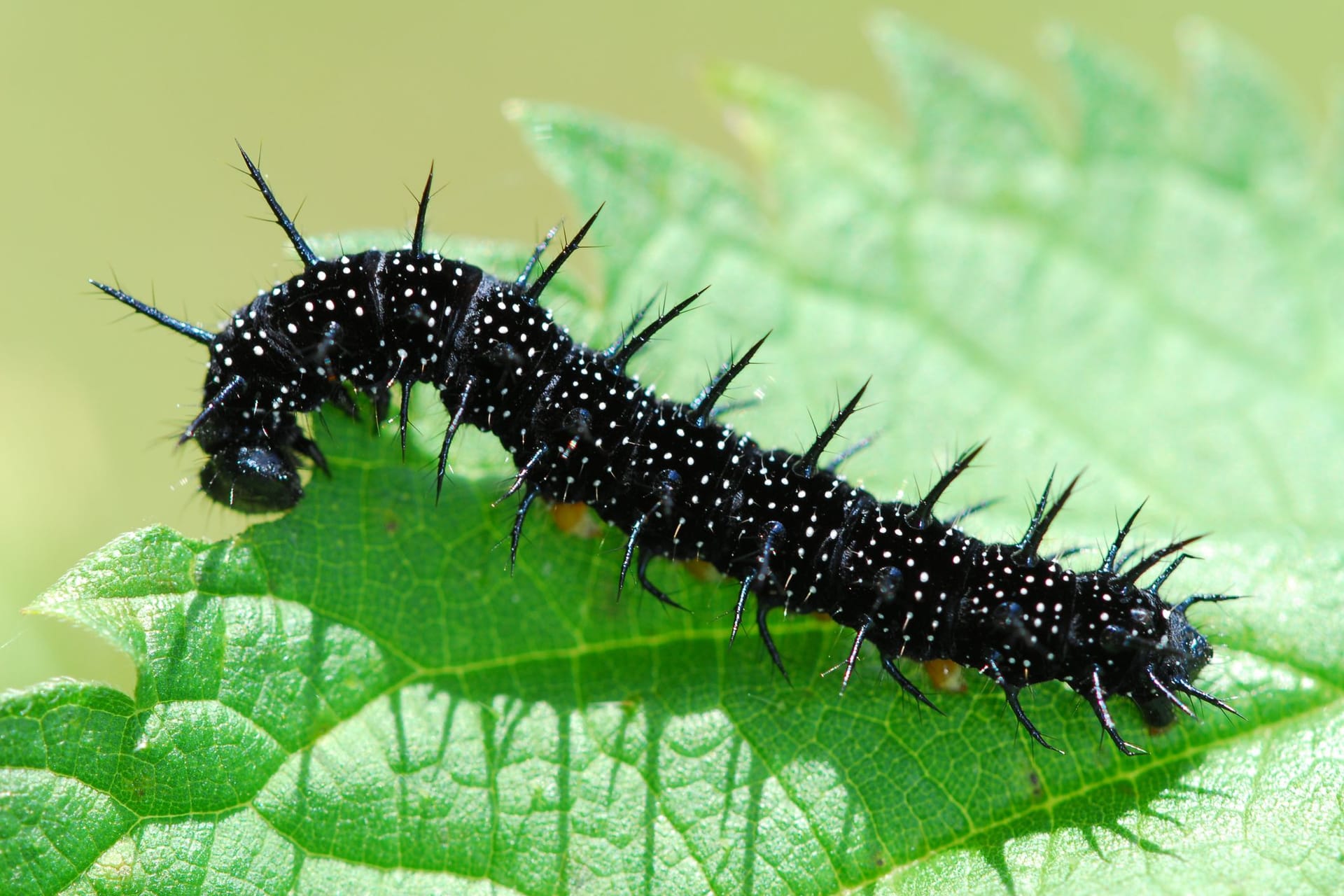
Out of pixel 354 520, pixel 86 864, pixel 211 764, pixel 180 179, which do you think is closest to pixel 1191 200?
pixel 354 520

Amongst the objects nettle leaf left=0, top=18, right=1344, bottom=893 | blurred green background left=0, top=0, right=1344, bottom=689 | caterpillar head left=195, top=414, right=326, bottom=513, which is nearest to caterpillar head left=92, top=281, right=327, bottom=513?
caterpillar head left=195, top=414, right=326, bottom=513

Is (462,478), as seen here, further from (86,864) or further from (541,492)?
(86,864)

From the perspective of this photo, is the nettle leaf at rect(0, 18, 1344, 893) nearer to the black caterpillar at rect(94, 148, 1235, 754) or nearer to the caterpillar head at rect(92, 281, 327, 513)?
the caterpillar head at rect(92, 281, 327, 513)

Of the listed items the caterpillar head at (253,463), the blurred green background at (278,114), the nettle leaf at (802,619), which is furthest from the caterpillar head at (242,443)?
the blurred green background at (278,114)

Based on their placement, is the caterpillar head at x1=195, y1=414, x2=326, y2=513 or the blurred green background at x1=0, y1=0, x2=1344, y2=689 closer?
the caterpillar head at x1=195, y1=414, x2=326, y2=513

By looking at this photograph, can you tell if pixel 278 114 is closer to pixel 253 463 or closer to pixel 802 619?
pixel 253 463

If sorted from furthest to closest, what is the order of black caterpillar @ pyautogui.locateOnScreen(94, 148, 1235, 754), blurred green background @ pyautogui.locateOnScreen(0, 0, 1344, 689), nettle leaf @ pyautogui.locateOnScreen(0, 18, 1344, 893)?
blurred green background @ pyautogui.locateOnScreen(0, 0, 1344, 689) < black caterpillar @ pyautogui.locateOnScreen(94, 148, 1235, 754) < nettle leaf @ pyautogui.locateOnScreen(0, 18, 1344, 893)
